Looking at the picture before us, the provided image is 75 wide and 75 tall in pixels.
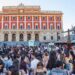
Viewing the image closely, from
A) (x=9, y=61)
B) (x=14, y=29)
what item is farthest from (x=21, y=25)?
(x=9, y=61)

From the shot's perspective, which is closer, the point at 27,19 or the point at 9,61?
the point at 9,61

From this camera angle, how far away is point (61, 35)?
9206 centimetres

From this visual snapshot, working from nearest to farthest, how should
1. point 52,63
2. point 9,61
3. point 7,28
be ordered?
point 52,63 < point 9,61 < point 7,28

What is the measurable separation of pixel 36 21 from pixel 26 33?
185 inches

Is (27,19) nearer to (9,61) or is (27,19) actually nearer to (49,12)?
(49,12)

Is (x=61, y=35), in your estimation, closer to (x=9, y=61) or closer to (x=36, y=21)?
(x=36, y=21)

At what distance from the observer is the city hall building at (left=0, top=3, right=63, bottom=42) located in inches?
3573

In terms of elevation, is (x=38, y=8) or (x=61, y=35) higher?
(x=38, y=8)

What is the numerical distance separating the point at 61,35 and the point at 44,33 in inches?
192

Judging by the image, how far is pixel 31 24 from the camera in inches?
3595

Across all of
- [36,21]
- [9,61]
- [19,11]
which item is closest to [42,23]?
[36,21]

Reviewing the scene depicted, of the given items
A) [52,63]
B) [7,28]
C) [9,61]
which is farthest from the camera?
[7,28]

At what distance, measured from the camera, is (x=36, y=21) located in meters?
91.6

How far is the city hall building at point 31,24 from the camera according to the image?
298ft
